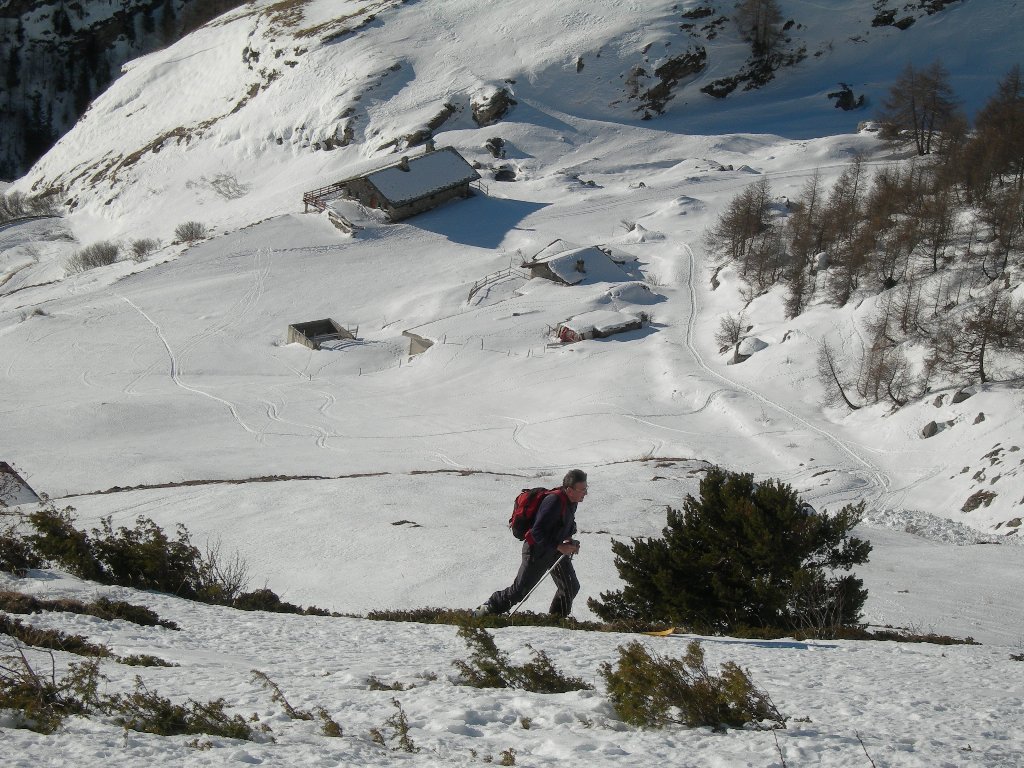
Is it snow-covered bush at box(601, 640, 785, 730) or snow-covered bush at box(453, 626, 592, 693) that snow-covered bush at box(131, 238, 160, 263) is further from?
snow-covered bush at box(601, 640, 785, 730)

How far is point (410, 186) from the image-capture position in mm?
60219

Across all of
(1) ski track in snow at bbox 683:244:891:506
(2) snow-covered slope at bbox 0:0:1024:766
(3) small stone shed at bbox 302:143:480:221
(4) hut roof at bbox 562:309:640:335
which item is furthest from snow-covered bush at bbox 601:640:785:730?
(3) small stone shed at bbox 302:143:480:221

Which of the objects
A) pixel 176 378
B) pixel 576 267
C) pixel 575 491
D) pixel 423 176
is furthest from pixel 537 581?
pixel 423 176

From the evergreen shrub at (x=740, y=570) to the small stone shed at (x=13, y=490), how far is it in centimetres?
1533

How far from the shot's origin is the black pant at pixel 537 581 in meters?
9.77

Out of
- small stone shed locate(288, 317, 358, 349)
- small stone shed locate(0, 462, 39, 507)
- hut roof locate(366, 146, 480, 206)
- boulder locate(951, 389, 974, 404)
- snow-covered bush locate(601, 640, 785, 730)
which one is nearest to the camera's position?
snow-covered bush locate(601, 640, 785, 730)

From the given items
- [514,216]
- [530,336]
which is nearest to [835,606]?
[530,336]

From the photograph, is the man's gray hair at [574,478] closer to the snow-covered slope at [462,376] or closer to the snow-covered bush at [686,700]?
the snow-covered slope at [462,376]

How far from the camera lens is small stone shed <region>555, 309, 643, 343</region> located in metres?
42.3

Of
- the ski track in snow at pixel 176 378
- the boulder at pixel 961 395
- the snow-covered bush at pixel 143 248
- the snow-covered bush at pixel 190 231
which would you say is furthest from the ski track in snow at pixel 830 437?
the snow-covered bush at pixel 190 231

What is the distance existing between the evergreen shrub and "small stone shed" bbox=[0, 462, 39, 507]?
15335 millimetres

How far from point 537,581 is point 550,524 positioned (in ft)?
2.37

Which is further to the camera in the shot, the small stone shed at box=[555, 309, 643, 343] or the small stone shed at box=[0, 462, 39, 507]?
the small stone shed at box=[555, 309, 643, 343]

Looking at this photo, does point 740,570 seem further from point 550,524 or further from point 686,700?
point 686,700
